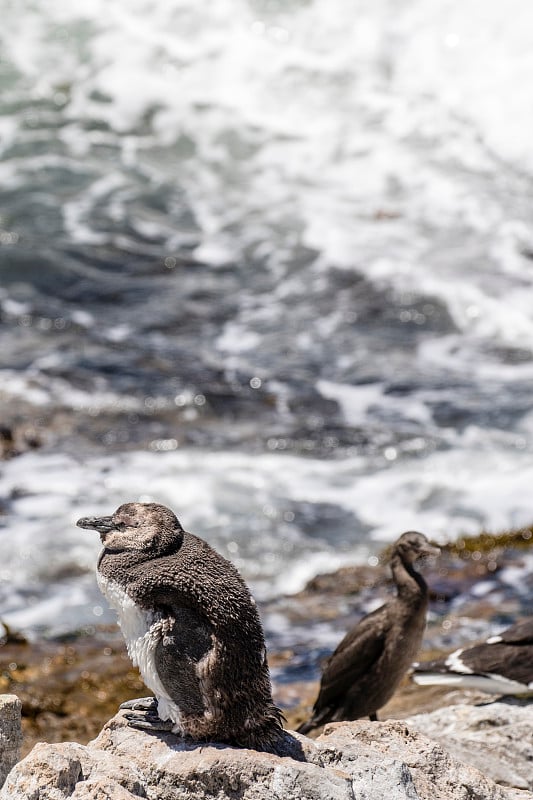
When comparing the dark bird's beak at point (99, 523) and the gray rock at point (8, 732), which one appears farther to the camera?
the dark bird's beak at point (99, 523)

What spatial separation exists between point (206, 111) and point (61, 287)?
790 cm

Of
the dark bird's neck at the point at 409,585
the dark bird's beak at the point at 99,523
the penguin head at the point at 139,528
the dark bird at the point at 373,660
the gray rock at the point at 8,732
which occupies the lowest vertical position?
the dark bird at the point at 373,660

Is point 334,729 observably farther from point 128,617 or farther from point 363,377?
Result: point 363,377

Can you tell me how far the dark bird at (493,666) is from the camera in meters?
6.86

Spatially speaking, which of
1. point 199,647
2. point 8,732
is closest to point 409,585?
point 199,647

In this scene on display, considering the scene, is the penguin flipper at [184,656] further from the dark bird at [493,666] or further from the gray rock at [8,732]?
the dark bird at [493,666]

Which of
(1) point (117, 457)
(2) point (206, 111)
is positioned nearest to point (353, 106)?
(2) point (206, 111)

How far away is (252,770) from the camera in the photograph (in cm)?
430

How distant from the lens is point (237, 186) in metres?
21.8

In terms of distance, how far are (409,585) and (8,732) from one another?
10.6 feet

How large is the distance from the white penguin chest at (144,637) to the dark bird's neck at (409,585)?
2926 mm

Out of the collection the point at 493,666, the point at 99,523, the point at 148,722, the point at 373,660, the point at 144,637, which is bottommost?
the point at 373,660

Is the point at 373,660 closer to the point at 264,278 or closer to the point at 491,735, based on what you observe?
the point at 491,735

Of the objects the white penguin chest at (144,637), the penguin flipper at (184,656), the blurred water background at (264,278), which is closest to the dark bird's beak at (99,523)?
the white penguin chest at (144,637)
